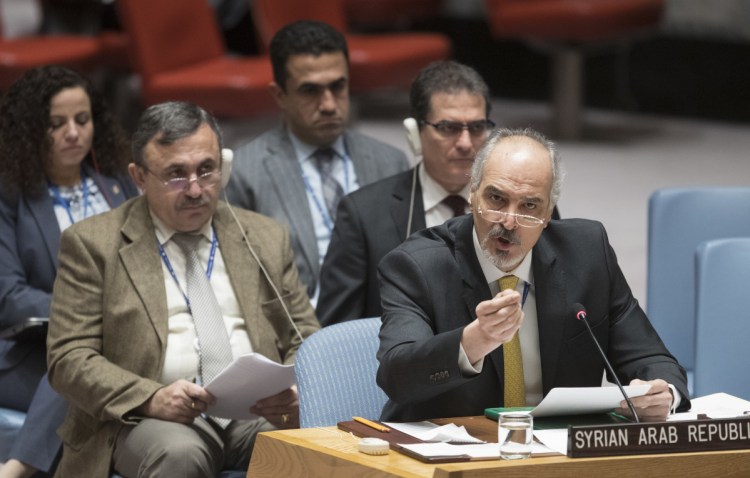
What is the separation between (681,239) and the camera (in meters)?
4.25

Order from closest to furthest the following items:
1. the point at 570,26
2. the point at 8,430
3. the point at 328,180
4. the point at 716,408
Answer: the point at 716,408 < the point at 8,430 < the point at 328,180 < the point at 570,26

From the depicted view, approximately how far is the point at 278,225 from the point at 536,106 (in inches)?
255

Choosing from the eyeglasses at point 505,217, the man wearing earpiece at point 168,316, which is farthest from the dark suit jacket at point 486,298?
the man wearing earpiece at point 168,316

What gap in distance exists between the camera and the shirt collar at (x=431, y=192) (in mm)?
4113

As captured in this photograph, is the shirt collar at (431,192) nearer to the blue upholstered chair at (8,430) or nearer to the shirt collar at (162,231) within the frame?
the shirt collar at (162,231)

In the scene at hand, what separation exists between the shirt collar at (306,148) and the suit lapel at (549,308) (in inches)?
67.1

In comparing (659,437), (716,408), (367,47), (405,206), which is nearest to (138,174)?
(405,206)

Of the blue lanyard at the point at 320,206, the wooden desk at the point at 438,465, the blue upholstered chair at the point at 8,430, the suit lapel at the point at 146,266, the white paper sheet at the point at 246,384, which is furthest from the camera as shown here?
the blue lanyard at the point at 320,206

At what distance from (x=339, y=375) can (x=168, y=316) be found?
55cm

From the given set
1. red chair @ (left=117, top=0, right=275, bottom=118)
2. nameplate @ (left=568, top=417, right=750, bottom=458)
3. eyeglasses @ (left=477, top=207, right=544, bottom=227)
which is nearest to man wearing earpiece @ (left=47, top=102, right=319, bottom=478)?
eyeglasses @ (left=477, top=207, right=544, bottom=227)

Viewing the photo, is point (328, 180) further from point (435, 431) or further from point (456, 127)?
point (435, 431)

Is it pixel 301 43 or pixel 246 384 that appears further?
pixel 301 43

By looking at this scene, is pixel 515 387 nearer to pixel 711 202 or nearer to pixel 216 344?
pixel 216 344

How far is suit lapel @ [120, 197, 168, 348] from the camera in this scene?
3533 mm
